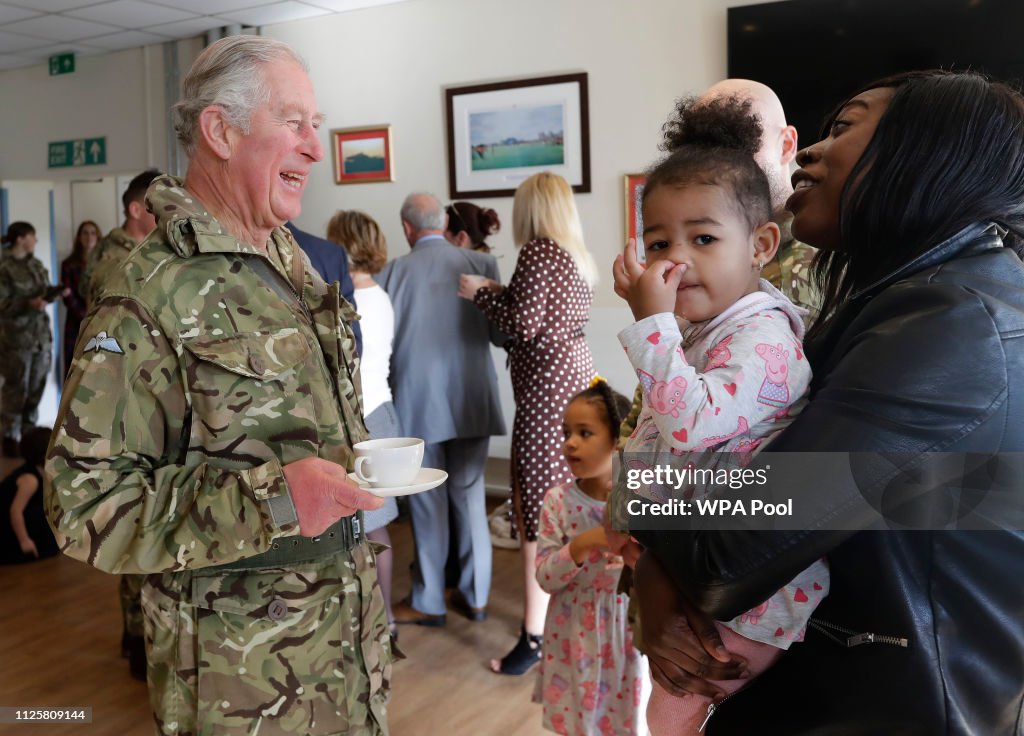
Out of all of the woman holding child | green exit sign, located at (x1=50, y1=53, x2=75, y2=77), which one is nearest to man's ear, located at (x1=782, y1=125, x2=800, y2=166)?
the woman holding child

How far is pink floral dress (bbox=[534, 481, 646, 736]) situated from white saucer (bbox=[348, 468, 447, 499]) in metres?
1.03

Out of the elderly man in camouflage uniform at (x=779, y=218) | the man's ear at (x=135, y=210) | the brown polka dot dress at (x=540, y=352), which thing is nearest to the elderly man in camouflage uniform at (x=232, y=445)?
the elderly man in camouflage uniform at (x=779, y=218)

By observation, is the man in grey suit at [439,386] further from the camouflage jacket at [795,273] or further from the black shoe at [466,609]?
the camouflage jacket at [795,273]

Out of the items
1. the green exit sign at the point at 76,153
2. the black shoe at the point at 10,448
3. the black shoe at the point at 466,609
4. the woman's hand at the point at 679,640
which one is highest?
the green exit sign at the point at 76,153

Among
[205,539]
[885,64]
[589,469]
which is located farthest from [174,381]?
[885,64]

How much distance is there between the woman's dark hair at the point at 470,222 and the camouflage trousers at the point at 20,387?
499 cm

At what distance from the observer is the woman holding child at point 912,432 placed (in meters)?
0.86

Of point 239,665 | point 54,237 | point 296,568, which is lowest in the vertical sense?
point 239,665

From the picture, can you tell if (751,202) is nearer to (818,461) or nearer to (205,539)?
(818,461)

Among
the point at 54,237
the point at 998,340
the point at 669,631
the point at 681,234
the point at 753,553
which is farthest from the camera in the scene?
the point at 54,237

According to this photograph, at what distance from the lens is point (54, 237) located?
8219mm

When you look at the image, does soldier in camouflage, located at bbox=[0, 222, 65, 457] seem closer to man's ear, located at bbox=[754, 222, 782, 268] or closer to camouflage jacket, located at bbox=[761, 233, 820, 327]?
camouflage jacket, located at bbox=[761, 233, 820, 327]

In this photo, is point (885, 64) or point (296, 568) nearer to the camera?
point (296, 568)

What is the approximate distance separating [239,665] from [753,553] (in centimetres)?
87
